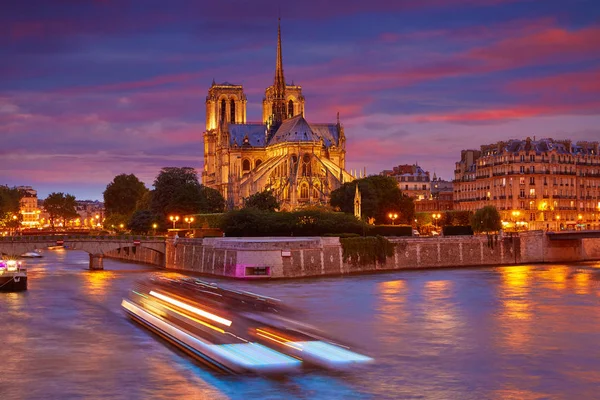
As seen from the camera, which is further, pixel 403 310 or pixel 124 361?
pixel 403 310

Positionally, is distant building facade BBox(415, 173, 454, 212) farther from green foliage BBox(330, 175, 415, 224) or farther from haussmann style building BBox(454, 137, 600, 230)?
green foliage BBox(330, 175, 415, 224)

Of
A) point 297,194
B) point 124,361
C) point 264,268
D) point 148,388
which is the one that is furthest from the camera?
point 297,194

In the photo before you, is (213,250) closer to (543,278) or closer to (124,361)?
(543,278)

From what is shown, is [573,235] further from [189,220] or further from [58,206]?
[58,206]

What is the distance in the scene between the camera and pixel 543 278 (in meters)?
60.5

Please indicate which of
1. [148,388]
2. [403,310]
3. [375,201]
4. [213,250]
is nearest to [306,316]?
[403,310]

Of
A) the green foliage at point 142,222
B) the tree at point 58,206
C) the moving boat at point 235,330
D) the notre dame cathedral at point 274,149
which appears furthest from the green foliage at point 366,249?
the tree at point 58,206

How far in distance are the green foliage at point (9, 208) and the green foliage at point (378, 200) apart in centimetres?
4423

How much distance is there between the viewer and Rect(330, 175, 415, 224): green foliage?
90.6 metres

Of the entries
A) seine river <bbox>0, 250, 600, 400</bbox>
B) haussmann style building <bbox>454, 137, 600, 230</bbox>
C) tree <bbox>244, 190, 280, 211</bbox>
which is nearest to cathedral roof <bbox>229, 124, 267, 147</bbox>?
haussmann style building <bbox>454, 137, 600, 230</bbox>

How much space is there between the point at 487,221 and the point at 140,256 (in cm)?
3234

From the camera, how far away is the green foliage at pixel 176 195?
302ft

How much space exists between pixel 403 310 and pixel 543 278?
19326 mm

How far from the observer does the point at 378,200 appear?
300ft
